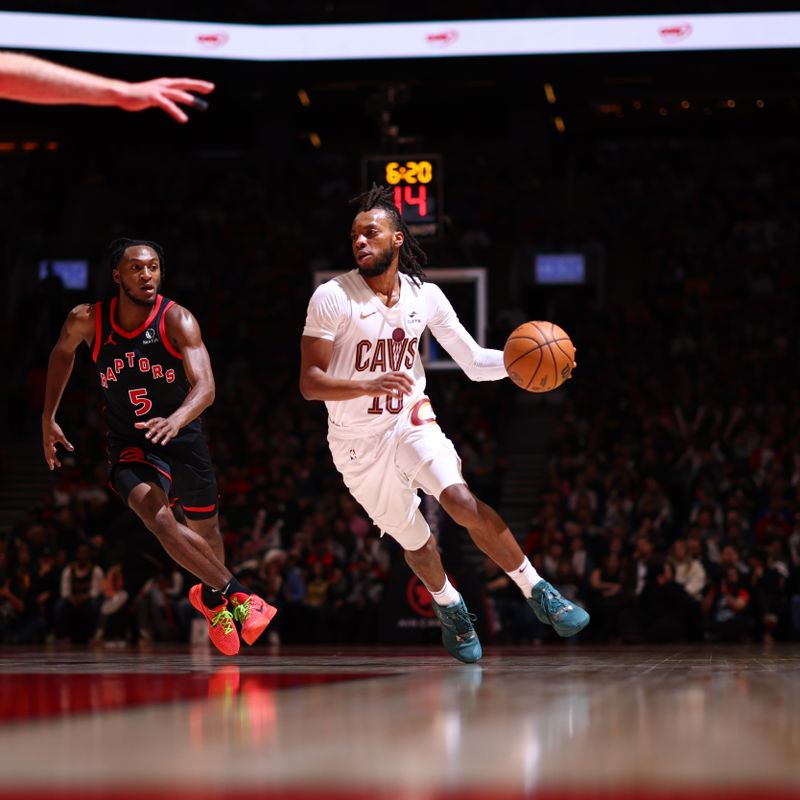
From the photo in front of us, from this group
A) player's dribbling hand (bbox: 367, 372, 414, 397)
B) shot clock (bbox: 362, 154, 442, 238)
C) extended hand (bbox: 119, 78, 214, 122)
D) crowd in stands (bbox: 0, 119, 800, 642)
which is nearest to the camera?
extended hand (bbox: 119, 78, 214, 122)

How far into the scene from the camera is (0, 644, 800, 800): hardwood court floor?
2.02 m

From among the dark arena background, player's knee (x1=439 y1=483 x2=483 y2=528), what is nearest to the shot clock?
the dark arena background

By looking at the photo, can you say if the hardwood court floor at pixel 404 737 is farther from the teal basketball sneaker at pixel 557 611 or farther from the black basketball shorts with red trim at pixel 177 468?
the black basketball shorts with red trim at pixel 177 468

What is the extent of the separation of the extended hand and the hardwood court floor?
1.80m

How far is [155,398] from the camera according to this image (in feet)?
21.4

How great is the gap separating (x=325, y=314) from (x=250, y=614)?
4.92 feet

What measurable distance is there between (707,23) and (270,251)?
28.3 feet

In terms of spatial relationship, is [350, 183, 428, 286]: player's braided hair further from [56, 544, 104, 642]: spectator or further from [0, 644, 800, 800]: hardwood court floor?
[56, 544, 104, 642]: spectator

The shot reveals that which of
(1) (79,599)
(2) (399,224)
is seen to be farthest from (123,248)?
(1) (79,599)

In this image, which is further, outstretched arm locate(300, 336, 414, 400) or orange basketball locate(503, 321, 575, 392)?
orange basketball locate(503, 321, 575, 392)

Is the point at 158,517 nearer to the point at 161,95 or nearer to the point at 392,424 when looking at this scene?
the point at 392,424

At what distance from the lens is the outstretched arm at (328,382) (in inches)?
212

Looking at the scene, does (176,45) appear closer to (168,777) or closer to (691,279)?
(691,279)

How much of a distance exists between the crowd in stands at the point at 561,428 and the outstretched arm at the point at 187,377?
16.6ft
